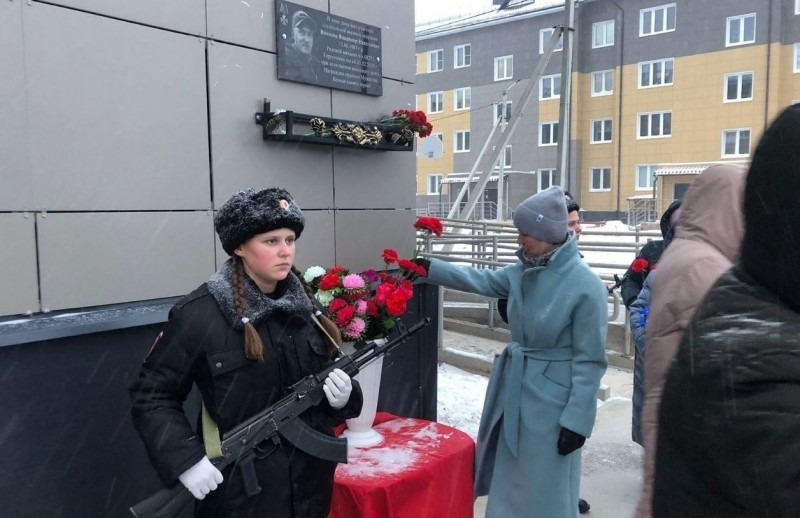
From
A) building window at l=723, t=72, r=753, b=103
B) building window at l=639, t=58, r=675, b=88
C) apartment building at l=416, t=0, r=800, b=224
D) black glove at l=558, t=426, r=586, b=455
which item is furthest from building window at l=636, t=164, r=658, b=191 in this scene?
black glove at l=558, t=426, r=586, b=455

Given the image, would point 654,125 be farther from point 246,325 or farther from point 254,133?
point 246,325

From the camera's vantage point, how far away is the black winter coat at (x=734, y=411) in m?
0.90

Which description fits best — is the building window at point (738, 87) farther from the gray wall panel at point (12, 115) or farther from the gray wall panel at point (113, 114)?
the gray wall panel at point (12, 115)

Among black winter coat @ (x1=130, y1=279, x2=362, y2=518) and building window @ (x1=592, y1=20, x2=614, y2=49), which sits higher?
building window @ (x1=592, y1=20, x2=614, y2=49)

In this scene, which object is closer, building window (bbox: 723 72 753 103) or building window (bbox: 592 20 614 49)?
building window (bbox: 723 72 753 103)

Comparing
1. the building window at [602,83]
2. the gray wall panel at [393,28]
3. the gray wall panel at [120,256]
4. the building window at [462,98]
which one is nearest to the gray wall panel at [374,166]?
the gray wall panel at [393,28]

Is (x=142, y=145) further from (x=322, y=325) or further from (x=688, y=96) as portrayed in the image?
(x=688, y=96)

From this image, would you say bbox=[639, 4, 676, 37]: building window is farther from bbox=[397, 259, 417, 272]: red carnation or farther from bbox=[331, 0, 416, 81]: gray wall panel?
bbox=[397, 259, 417, 272]: red carnation

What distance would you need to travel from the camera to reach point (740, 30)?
24703mm

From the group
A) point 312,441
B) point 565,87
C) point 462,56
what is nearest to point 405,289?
point 312,441

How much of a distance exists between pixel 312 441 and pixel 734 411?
4.89 ft

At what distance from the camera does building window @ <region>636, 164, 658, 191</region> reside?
1057 inches

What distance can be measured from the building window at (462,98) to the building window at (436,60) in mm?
1647

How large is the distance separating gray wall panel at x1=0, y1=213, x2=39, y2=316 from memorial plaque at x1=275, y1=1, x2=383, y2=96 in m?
1.62
